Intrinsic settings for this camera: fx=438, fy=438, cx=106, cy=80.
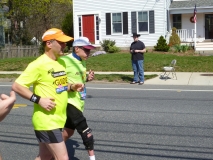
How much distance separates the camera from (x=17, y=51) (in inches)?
1336

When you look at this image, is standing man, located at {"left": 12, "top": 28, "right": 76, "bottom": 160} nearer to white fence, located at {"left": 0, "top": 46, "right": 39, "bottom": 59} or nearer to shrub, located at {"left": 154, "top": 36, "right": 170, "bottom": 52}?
shrub, located at {"left": 154, "top": 36, "right": 170, "bottom": 52}

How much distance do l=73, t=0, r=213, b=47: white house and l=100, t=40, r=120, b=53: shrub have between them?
61.1 inches

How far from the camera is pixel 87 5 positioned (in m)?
32.2

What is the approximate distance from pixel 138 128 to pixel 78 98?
303 centimetres

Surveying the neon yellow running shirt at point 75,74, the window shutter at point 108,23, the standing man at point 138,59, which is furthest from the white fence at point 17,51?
the neon yellow running shirt at point 75,74

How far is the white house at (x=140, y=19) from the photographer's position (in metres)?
30.6

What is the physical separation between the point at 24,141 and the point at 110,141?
5.22 feet

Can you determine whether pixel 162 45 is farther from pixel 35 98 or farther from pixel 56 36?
pixel 35 98

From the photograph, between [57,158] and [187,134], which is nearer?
[57,158]

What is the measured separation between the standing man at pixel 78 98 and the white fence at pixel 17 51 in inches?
1086

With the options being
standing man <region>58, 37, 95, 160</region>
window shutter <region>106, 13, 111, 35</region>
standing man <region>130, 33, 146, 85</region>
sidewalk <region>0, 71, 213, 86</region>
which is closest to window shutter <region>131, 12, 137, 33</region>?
window shutter <region>106, 13, 111, 35</region>

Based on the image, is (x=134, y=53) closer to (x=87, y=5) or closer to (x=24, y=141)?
(x=24, y=141)

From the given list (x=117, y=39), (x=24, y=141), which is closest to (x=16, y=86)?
(x=24, y=141)

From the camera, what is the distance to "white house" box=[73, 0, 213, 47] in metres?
30.6
